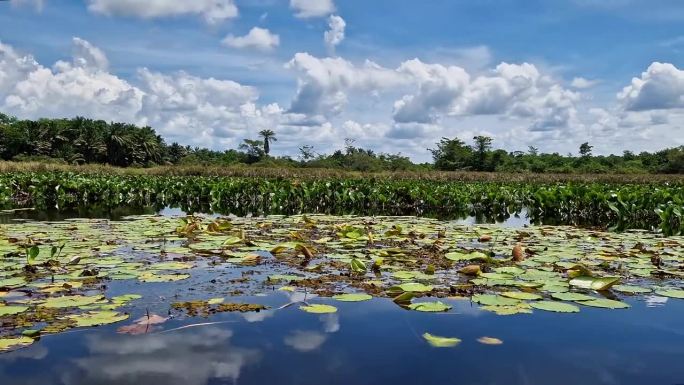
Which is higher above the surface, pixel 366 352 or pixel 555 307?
pixel 555 307

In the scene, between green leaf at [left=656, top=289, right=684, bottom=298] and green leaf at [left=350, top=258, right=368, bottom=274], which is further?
green leaf at [left=350, top=258, right=368, bottom=274]

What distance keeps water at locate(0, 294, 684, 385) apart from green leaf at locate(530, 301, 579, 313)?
0.27ft

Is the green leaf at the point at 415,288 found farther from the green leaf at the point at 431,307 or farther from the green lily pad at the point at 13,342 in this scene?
the green lily pad at the point at 13,342

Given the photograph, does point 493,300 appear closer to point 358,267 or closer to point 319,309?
point 319,309

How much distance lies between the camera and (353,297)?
3.89 metres

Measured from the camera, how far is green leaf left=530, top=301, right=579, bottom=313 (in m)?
3.55

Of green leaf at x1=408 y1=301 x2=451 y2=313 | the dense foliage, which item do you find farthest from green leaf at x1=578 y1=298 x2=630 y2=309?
the dense foliage

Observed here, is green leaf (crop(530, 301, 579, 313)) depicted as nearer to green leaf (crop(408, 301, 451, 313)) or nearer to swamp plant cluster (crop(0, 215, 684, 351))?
swamp plant cluster (crop(0, 215, 684, 351))

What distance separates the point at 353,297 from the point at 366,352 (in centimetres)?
92

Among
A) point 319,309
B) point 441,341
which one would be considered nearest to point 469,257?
point 319,309

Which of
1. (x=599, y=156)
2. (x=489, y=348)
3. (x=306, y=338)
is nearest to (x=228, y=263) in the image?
(x=306, y=338)

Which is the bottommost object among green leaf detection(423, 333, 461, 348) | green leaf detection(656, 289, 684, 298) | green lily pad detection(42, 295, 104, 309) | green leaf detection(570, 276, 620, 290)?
green leaf detection(423, 333, 461, 348)

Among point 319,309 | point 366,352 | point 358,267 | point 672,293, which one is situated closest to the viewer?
point 366,352

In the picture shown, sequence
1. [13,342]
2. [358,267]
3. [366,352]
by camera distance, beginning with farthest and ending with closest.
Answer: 1. [358,267]
2. [366,352]
3. [13,342]
